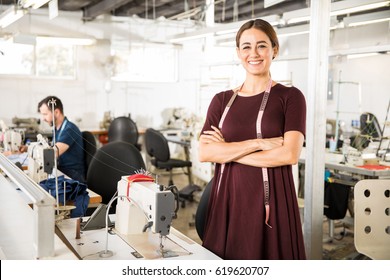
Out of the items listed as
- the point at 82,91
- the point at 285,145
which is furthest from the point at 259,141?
the point at 82,91

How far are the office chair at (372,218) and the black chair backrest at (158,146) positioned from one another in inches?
113

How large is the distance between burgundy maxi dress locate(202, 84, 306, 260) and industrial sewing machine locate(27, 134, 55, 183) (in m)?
0.96

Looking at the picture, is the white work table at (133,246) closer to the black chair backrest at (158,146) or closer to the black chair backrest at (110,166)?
the black chair backrest at (110,166)

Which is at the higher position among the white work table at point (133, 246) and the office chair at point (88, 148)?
the office chair at point (88, 148)

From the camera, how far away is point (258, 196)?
1565 millimetres

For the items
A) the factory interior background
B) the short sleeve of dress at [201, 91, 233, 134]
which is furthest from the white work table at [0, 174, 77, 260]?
the factory interior background

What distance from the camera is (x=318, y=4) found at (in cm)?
184

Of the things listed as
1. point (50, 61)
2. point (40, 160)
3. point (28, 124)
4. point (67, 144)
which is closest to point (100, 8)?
point (50, 61)

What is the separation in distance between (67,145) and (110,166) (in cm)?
59

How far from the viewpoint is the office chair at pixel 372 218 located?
2.15 metres

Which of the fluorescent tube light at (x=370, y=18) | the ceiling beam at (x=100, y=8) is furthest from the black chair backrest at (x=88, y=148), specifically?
the ceiling beam at (x=100, y=8)

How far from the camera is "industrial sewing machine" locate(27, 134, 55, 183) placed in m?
2.18

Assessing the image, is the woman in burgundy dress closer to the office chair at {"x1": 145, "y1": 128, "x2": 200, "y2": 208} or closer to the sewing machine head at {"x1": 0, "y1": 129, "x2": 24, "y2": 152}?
the sewing machine head at {"x1": 0, "y1": 129, "x2": 24, "y2": 152}

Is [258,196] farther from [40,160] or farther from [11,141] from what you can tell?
[11,141]
